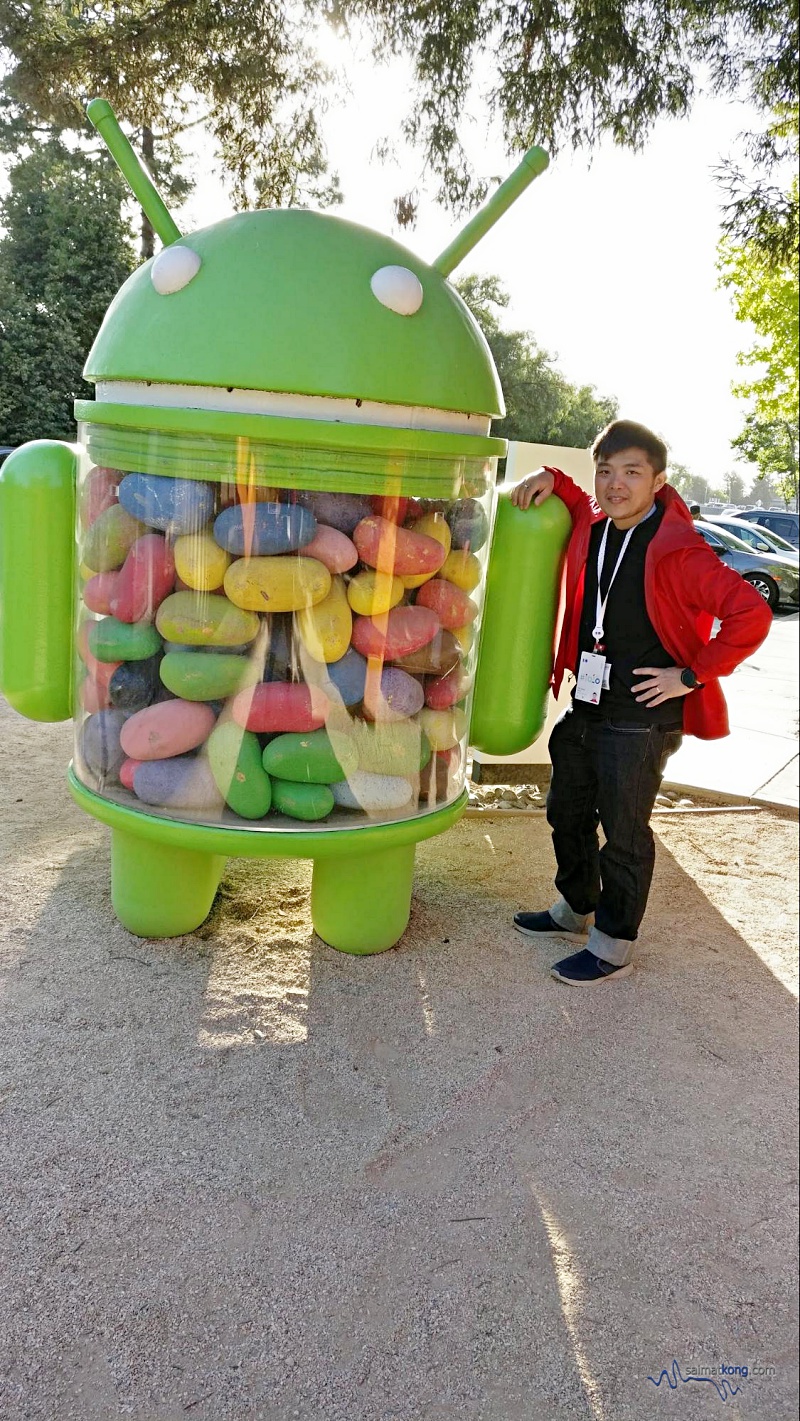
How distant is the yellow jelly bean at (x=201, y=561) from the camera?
8.13ft

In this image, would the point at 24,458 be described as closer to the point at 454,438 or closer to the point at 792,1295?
the point at 454,438

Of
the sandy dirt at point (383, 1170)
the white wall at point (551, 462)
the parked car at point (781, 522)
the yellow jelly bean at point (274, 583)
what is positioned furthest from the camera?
the parked car at point (781, 522)

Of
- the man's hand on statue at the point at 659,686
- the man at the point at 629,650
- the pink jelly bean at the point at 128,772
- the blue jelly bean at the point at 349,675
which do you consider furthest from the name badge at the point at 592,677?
the pink jelly bean at the point at 128,772

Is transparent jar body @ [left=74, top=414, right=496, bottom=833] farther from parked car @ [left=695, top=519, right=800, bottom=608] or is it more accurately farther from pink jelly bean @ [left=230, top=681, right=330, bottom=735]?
parked car @ [left=695, top=519, right=800, bottom=608]

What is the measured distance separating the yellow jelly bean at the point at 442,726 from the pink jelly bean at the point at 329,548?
52 centimetres

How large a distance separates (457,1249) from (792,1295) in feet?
2.11

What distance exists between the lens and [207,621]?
250 cm

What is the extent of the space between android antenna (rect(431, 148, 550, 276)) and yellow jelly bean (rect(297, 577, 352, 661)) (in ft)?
3.51

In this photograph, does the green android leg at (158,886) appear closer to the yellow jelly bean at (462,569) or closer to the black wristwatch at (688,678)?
the yellow jelly bean at (462,569)

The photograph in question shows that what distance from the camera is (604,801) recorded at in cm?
296

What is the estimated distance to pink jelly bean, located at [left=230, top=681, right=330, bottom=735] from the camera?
2545 mm

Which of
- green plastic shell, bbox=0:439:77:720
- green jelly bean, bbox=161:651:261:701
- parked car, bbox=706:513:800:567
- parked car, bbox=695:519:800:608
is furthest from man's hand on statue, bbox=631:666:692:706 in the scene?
parked car, bbox=706:513:800:567

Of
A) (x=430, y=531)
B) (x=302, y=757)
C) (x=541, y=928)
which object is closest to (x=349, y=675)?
(x=302, y=757)

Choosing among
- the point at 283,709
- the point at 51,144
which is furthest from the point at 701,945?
the point at 51,144
